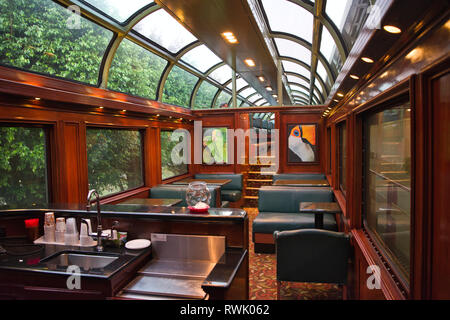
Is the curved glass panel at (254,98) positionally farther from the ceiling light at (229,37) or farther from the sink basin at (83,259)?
the sink basin at (83,259)

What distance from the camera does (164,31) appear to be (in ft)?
19.1

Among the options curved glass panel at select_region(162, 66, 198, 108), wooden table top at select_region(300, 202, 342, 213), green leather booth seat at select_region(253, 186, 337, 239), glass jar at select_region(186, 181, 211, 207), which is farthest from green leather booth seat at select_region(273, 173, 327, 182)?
glass jar at select_region(186, 181, 211, 207)

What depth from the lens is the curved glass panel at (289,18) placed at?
178 inches

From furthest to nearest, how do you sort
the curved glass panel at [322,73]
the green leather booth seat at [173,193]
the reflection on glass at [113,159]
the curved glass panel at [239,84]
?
1. the curved glass panel at [239,84]
2. the curved glass panel at [322,73]
3. the green leather booth seat at [173,193]
4. the reflection on glass at [113,159]

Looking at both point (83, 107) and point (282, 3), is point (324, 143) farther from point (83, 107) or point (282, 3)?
point (83, 107)

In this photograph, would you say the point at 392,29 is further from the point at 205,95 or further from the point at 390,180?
A: the point at 205,95

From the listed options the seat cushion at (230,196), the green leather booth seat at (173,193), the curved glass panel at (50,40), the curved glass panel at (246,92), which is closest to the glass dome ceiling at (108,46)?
the curved glass panel at (50,40)

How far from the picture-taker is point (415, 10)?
120 cm

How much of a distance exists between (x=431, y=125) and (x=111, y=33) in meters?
4.99

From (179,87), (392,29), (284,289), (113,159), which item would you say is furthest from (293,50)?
(392,29)

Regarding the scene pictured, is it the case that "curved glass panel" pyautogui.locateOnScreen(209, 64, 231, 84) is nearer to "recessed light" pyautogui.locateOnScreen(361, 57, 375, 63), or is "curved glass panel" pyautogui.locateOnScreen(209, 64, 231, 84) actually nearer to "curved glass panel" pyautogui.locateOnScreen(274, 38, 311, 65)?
"curved glass panel" pyautogui.locateOnScreen(274, 38, 311, 65)

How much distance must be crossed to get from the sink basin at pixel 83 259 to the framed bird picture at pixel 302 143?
6358 millimetres

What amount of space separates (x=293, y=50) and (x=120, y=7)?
365 centimetres
